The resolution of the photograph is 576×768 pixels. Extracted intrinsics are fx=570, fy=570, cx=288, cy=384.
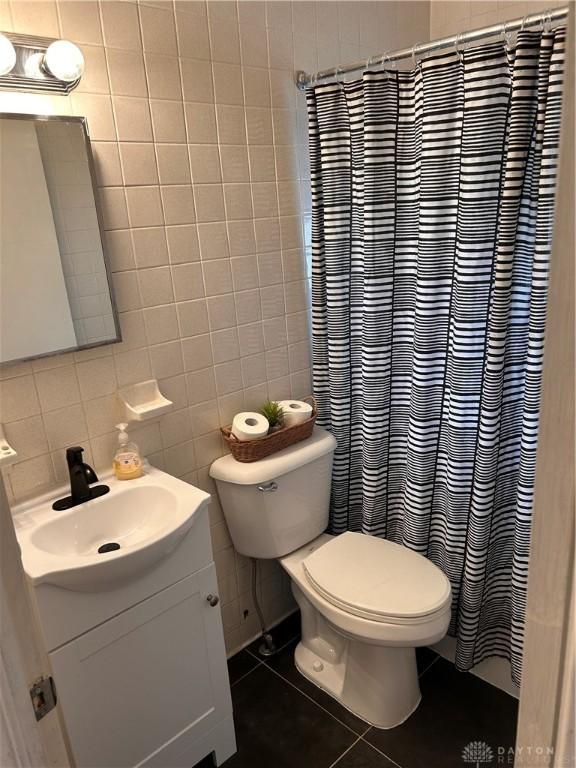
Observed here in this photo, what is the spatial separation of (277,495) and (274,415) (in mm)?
Answer: 270

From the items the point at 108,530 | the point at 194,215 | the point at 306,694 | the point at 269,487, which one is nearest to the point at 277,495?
the point at 269,487

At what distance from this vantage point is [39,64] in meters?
1.33

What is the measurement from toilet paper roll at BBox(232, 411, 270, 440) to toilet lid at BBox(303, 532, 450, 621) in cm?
45

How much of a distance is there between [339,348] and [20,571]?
5.08 ft

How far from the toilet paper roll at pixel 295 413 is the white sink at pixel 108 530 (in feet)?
1.60

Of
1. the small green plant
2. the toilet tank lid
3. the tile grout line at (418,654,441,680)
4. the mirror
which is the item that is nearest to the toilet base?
the tile grout line at (418,654,441,680)

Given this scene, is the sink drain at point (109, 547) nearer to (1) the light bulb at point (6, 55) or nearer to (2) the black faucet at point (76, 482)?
(2) the black faucet at point (76, 482)

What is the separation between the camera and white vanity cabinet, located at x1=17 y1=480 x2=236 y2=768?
132 cm

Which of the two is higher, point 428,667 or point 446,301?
point 446,301

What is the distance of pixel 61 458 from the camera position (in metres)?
1.58

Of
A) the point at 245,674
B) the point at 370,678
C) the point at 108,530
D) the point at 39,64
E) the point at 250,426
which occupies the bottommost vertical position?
the point at 245,674

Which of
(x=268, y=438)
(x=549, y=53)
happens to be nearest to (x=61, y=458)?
(x=268, y=438)

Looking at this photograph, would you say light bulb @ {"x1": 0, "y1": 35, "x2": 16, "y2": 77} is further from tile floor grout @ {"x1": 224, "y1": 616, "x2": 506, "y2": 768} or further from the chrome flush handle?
tile floor grout @ {"x1": 224, "y1": 616, "x2": 506, "y2": 768}

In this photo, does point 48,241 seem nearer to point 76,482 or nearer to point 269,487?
point 76,482
